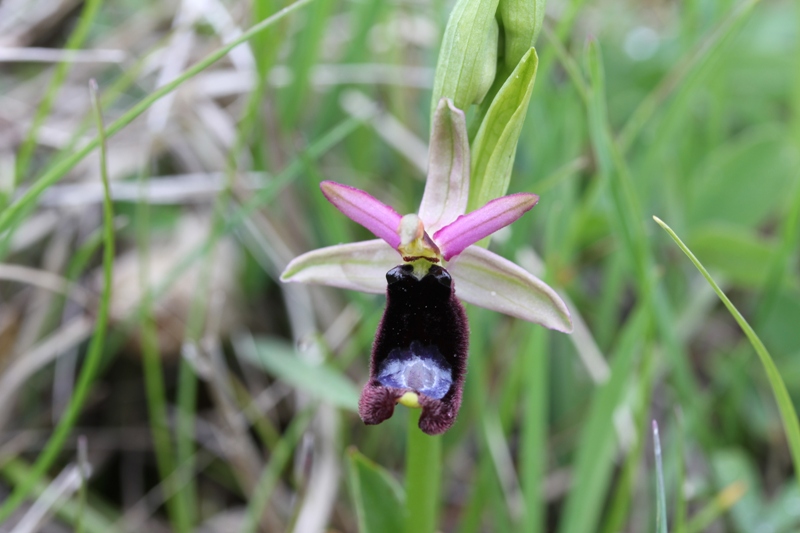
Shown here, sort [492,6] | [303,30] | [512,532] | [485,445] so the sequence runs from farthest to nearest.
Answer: [303,30]
[512,532]
[485,445]
[492,6]

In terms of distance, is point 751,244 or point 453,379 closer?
point 453,379

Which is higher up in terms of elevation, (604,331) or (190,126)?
(190,126)

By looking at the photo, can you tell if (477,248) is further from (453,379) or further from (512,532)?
(512,532)

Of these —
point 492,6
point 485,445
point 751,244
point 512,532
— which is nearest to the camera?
point 492,6

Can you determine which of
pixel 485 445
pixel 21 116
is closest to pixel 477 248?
pixel 485 445

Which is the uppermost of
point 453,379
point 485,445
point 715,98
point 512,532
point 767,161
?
point 715,98

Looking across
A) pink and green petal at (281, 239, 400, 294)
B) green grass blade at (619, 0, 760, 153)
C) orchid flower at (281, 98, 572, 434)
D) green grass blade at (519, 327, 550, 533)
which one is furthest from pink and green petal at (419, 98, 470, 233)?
green grass blade at (619, 0, 760, 153)

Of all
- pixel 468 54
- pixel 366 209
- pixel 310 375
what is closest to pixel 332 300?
pixel 310 375
